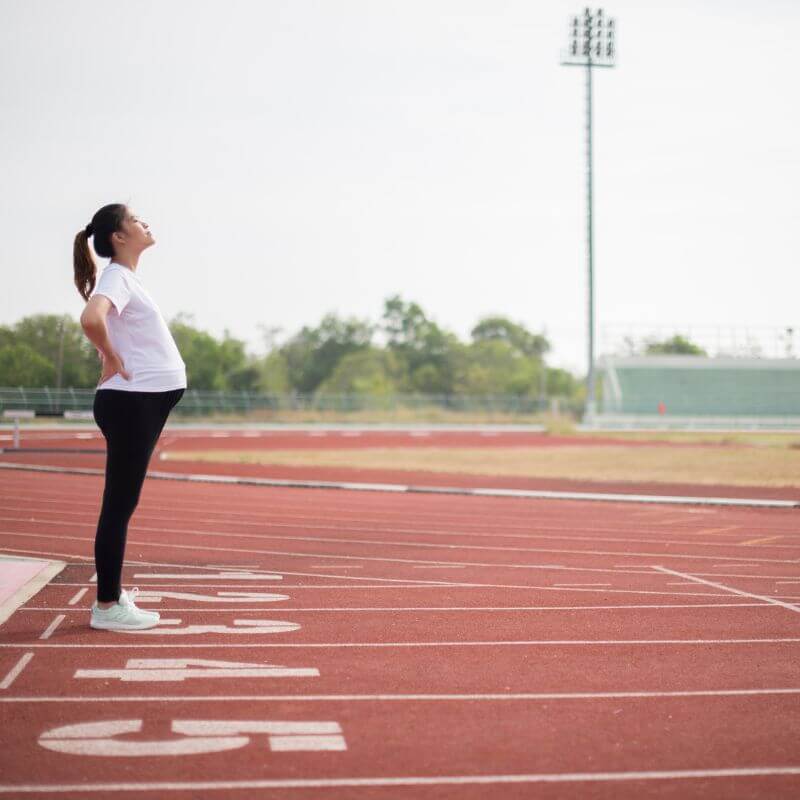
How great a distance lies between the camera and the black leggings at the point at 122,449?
16.8 feet

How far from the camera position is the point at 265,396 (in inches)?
2302

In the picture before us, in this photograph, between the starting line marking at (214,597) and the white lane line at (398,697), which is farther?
the starting line marking at (214,597)

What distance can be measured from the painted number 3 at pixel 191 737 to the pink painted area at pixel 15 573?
2.74 m

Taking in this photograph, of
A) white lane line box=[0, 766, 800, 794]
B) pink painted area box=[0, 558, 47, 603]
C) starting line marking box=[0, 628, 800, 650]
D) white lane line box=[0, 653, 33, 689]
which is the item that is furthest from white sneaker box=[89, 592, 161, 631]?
white lane line box=[0, 766, 800, 794]

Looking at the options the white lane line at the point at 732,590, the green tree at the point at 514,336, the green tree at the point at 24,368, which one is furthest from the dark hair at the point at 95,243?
the green tree at the point at 514,336

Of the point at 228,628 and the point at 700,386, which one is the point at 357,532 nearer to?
the point at 228,628

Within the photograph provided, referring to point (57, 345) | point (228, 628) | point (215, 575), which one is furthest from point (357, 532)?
point (57, 345)

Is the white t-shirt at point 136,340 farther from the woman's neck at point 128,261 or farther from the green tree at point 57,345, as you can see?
the green tree at point 57,345

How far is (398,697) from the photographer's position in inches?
172

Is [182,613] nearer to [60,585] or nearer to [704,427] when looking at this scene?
[60,585]

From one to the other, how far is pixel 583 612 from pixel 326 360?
81.9m

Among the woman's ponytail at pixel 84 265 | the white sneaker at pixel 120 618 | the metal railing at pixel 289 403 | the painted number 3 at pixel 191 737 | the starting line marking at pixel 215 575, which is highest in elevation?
the woman's ponytail at pixel 84 265

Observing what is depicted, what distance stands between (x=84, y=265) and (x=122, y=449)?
0.97m

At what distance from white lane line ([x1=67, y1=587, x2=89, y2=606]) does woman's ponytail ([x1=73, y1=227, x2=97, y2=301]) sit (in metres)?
2.04
